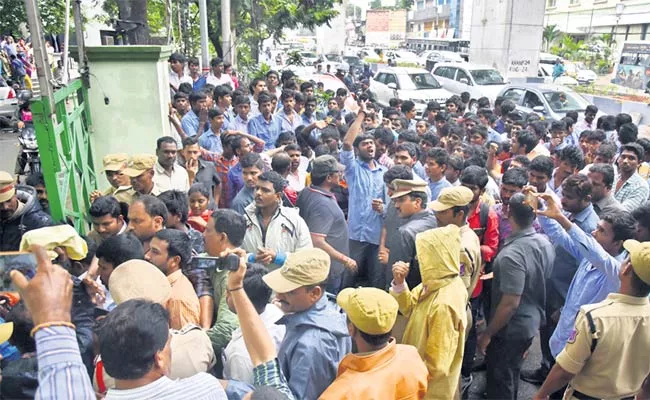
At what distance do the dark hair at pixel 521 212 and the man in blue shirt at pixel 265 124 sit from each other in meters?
4.32

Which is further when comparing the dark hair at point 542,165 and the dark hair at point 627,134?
the dark hair at point 627,134

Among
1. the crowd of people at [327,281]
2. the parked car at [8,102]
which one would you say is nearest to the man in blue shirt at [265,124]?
the crowd of people at [327,281]

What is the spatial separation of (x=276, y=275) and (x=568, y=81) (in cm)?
2322

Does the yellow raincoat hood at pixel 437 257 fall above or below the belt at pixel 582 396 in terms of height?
above

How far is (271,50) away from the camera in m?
32.5

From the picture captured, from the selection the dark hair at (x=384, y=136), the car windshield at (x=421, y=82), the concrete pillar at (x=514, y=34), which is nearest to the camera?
the dark hair at (x=384, y=136)

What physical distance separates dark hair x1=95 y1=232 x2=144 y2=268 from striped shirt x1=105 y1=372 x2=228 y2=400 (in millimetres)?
1324

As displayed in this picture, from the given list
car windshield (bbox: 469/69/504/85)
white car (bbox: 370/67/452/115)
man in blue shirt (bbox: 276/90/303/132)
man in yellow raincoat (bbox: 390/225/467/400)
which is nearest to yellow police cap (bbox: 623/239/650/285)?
man in yellow raincoat (bbox: 390/225/467/400)

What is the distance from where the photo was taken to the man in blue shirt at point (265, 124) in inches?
292

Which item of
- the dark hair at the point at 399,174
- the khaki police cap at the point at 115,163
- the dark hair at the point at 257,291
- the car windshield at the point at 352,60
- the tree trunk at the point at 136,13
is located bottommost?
the dark hair at the point at 257,291

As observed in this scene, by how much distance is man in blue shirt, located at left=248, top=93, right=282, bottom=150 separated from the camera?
7.41 metres

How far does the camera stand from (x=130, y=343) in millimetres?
1827

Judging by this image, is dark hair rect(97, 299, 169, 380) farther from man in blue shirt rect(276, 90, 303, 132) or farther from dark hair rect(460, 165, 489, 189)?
man in blue shirt rect(276, 90, 303, 132)

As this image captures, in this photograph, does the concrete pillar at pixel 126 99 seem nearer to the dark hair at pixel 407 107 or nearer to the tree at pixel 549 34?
the dark hair at pixel 407 107
